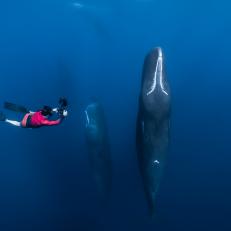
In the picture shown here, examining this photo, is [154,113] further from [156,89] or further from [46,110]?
[46,110]

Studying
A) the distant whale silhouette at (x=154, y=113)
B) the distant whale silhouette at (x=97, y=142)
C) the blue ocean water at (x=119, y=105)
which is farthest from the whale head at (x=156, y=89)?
the blue ocean water at (x=119, y=105)

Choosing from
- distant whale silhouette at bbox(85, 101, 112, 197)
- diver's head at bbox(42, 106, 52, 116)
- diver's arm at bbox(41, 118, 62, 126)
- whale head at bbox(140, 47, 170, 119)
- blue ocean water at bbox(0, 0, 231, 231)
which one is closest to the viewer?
whale head at bbox(140, 47, 170, 119)

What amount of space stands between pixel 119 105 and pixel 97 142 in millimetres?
7231

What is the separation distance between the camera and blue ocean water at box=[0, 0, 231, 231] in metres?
17.7

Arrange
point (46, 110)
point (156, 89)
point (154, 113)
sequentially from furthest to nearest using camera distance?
point (46, 110) → point (154, 113) → point (156, 89)

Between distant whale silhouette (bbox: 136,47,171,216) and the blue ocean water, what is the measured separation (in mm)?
7912

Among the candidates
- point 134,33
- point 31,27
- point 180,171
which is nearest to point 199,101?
point 180,171

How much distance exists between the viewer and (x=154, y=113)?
8.81m

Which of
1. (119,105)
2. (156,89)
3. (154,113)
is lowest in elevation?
(154,113)

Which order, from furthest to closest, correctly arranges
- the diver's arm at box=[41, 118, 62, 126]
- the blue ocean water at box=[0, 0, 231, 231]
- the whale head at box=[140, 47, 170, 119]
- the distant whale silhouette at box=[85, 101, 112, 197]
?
1. the blue ocean water at box=[0, 0, 231, 231]
2. the distant whale silhouette at box=[85, 101, 112, 197]
3. the diver's arm at box=[41, 118, 62, 126]
4. the whale head at box=[140, 47, 170, 119]

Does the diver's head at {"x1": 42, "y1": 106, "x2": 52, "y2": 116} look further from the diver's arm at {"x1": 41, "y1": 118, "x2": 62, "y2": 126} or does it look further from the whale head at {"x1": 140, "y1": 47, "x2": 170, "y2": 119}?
the whale head at {"x1": 140, "y1": 47, "x2": 170, "y2": 119}

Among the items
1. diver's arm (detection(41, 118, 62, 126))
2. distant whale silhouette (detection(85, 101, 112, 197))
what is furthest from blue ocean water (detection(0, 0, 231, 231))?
diver's arm (detection(41, 118, 62, 126))

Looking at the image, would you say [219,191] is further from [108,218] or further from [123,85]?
[123,85]

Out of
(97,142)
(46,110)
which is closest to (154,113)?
(46,110)
